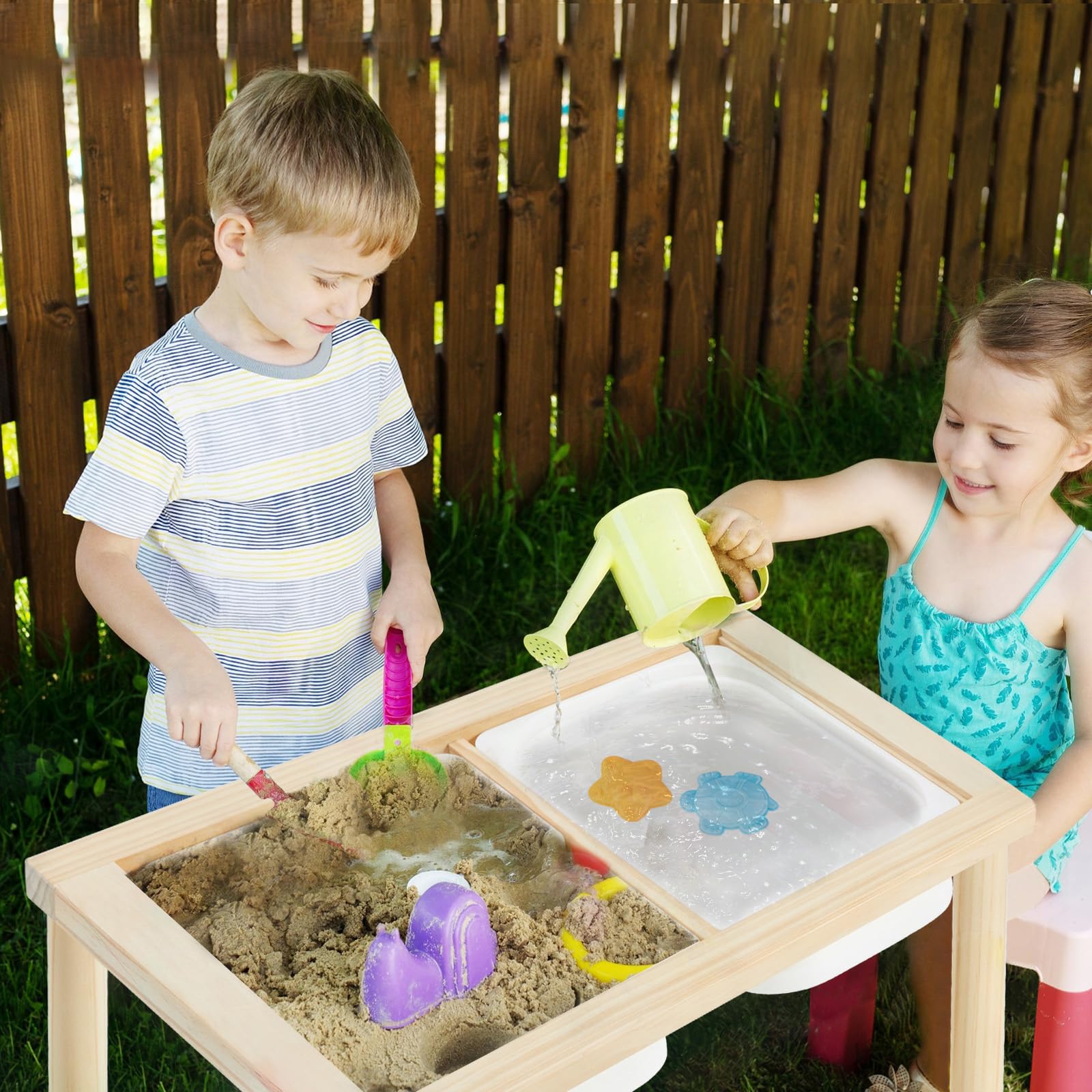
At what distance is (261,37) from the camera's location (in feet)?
7.96

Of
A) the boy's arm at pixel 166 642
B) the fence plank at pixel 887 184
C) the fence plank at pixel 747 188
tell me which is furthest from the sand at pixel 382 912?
the fence plank at pixel 887 184

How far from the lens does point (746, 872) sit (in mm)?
1354

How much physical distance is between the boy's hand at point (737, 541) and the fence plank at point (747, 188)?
1853 millimetres

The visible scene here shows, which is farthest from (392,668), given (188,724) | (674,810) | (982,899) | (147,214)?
(147,214)

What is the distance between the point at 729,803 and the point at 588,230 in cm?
183

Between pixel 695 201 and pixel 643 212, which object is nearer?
pixel 643 212

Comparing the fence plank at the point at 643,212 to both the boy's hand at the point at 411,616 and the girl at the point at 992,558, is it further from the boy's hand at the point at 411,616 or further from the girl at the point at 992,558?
the boy's hand at the point at 411,616

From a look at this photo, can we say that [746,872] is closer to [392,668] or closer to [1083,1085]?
[392,668]

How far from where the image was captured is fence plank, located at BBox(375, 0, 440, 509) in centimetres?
259

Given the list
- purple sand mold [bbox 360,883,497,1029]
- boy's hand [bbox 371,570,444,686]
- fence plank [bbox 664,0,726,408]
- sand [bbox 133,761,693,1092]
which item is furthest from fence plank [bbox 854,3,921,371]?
purple sand mold [bbox 360,883,497,1029]

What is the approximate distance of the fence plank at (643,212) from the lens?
298 centimetres

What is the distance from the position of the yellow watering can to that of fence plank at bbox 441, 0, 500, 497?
152cm

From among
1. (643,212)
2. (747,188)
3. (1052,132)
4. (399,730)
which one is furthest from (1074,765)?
(1052,132)

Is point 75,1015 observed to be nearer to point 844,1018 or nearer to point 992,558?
point 844,1018
